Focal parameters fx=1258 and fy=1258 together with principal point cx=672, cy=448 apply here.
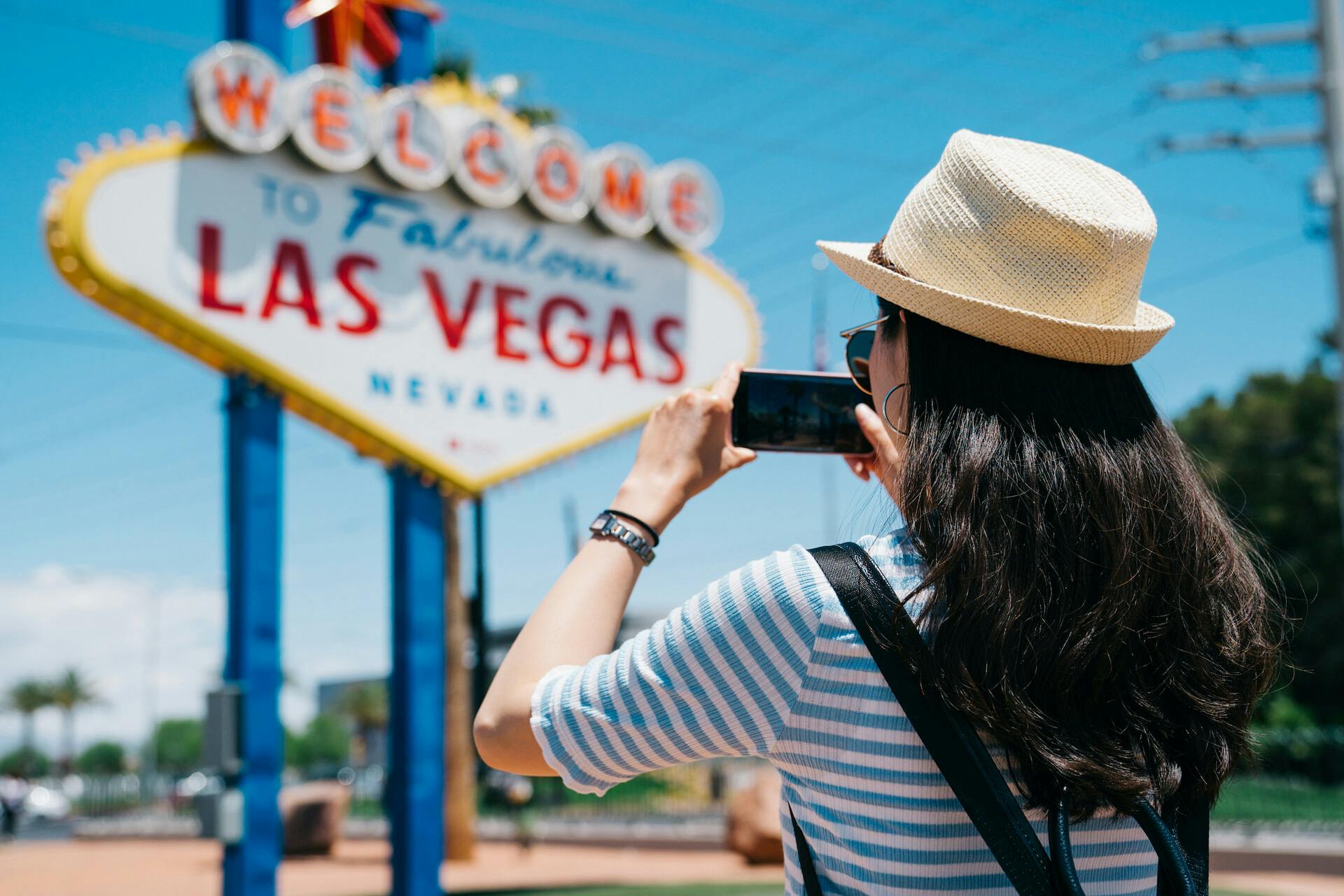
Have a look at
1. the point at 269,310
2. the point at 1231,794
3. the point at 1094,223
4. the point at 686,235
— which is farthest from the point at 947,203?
the point at 1231,794

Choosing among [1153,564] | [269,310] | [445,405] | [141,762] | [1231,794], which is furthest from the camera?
[141,762]

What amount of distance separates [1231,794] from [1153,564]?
1493 cm

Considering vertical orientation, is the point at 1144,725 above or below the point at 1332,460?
below

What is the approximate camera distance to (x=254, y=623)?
23.6ft

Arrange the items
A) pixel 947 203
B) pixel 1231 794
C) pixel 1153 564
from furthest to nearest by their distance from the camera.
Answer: pixel 1231 794, pixel 947 203, pixel 1153 564

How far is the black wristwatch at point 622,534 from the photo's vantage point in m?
1.41

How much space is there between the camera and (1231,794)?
1444cm

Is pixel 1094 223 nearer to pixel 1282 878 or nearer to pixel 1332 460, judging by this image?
pixel 1282 878

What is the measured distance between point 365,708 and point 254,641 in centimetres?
4820

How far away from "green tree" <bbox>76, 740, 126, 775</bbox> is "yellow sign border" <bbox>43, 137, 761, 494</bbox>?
2858 inches

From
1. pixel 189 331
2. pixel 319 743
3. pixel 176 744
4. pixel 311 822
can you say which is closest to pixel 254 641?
pixel 189 331

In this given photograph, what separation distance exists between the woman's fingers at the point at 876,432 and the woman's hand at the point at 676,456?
0.75ft

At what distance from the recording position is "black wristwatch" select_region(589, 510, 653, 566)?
1409 mm

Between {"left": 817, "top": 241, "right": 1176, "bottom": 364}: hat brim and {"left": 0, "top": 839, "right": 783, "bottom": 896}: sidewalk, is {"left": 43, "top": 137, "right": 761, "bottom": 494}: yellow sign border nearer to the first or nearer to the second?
{"left": 0, "top": 839, "right": 783, "bottom": 896}: sidewalk
